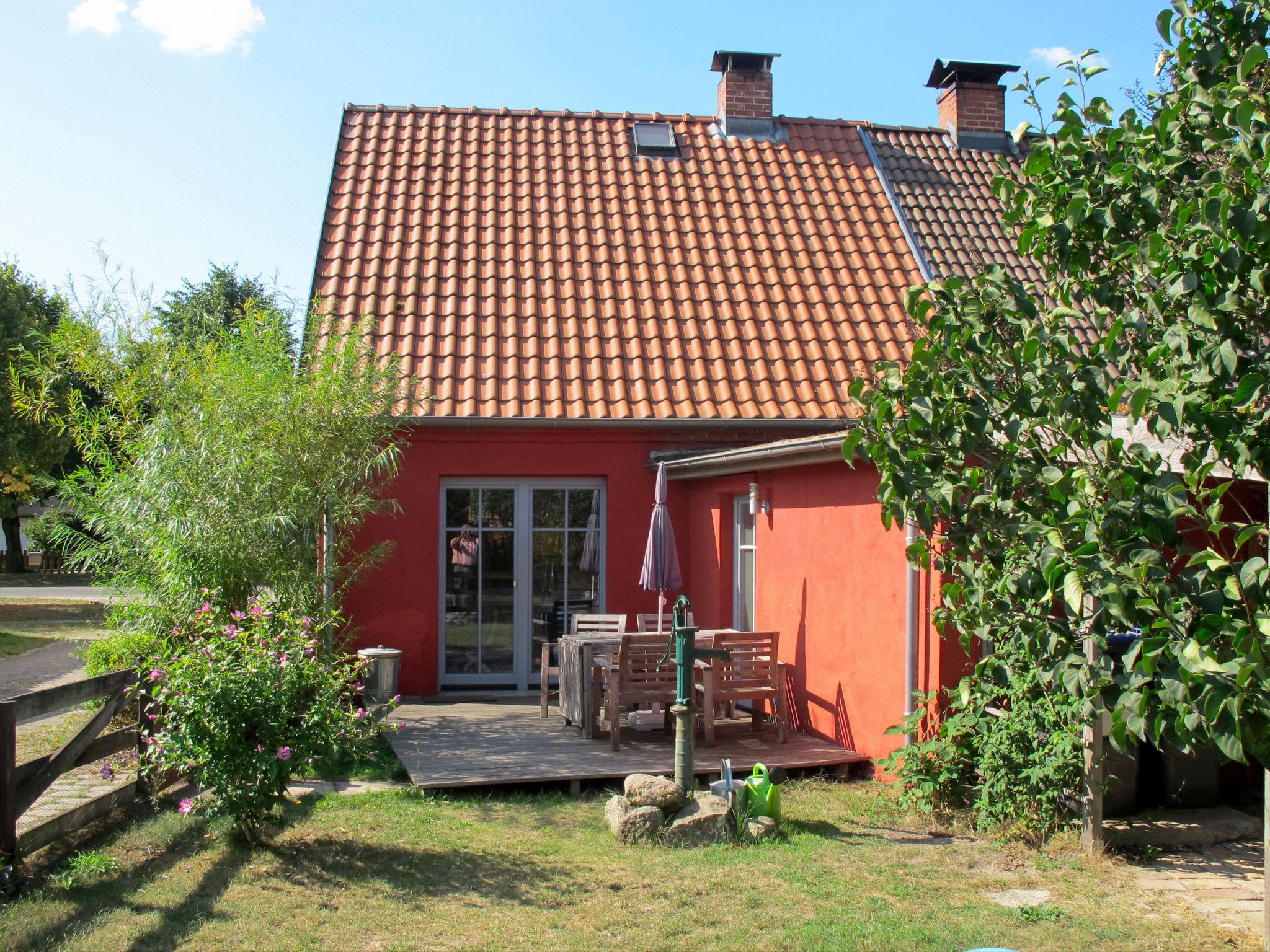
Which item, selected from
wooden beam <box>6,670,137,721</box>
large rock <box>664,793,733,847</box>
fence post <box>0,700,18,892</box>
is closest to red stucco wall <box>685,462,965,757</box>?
large rock <box>664,793,733,847</box>

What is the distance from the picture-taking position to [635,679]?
8.49m

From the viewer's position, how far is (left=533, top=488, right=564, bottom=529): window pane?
11453 millimetres

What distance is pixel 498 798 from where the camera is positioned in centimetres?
744

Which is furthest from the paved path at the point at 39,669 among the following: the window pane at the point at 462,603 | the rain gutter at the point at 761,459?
the rain gutter at the point at 761,459

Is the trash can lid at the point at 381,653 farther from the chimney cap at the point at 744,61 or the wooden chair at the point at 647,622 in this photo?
the chimney cap at the point at 744,61

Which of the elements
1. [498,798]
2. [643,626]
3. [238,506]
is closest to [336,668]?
[238,506]

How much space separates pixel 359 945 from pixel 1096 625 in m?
3.35

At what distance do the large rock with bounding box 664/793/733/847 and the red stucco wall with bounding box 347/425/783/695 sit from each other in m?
5.07

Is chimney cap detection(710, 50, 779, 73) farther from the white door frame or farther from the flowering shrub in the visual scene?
the flowering shrub

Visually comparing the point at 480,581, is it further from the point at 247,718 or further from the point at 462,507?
the point at 247,718

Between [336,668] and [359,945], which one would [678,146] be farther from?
[359,945]

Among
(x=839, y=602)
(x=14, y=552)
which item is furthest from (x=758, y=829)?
(x=14, y=552)

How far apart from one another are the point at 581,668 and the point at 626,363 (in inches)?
166

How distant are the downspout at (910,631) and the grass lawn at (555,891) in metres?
0.80
